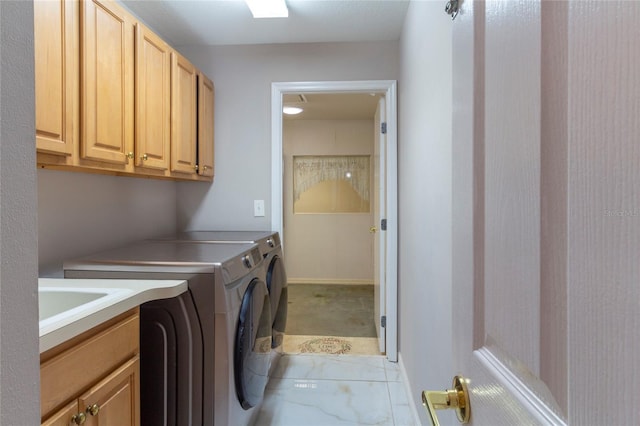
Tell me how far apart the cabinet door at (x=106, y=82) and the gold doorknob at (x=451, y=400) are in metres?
1.45

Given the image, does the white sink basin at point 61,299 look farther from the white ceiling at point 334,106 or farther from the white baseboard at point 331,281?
the white baseboard at point 331,281

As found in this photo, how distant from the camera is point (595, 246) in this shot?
31 centimetres

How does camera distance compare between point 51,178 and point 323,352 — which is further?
point 323,352

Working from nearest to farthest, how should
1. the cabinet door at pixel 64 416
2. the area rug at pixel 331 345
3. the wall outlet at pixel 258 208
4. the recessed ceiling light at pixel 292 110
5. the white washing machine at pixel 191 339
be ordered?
1. the cabinet door at pixel 64 416
2. the white washing machine at pixel 191 339
3. the wall outlet at pixel 258 208
4. the area rug at pixel 331 345
5. the recessed ceiling light at pixel 292 110

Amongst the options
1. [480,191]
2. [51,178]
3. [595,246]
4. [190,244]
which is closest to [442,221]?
[480,191]

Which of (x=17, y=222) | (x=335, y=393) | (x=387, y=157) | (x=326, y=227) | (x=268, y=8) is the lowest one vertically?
(x=335, y=393)

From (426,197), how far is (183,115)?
1538 millimetres

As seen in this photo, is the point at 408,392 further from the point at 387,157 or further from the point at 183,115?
the point at 183,115

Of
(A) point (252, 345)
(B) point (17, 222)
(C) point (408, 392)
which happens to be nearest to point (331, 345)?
(C) point (408, 392)

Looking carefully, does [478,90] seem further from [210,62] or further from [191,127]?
[210,62]

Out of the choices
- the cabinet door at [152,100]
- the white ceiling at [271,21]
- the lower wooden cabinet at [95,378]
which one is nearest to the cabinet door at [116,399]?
the lower wooden cabinet at [95,378]

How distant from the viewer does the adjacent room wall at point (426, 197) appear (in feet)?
4.08

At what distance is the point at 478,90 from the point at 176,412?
143cm

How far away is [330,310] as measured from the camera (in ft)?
12.7
